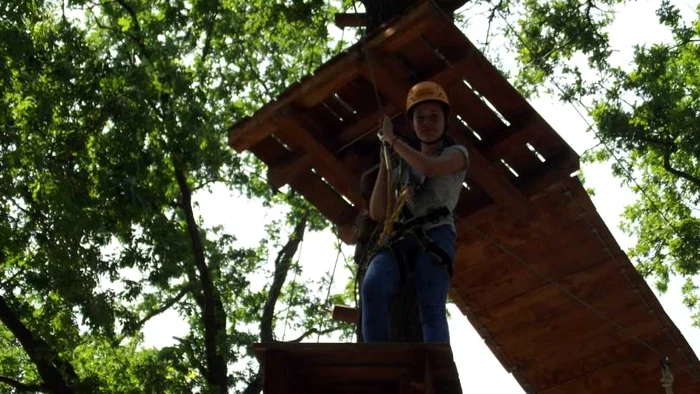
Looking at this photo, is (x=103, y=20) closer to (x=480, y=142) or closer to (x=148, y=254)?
(x=148, y=254)

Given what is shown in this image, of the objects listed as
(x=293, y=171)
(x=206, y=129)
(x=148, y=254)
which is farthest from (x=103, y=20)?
(x=293, y=171)

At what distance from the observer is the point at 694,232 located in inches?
621

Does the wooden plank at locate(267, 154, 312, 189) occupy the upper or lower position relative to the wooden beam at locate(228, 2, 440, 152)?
lower

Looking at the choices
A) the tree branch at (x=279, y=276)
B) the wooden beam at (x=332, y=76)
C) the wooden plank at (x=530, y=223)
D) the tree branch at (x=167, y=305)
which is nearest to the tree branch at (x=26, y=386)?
the tree branch at (x=167, y=305)

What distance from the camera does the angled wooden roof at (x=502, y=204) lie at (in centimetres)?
697

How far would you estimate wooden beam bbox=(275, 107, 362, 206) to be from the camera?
23.6 feet

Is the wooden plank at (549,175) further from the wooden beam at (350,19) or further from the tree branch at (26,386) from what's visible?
the tree branch at (26,386)

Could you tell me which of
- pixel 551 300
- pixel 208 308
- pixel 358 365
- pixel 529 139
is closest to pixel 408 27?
pixel 529 139

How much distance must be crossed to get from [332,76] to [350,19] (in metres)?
1.51

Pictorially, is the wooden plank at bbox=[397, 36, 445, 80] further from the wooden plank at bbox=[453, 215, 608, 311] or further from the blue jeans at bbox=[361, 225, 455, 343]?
the blue jeans at bbox=[361, 225, 455, 343]

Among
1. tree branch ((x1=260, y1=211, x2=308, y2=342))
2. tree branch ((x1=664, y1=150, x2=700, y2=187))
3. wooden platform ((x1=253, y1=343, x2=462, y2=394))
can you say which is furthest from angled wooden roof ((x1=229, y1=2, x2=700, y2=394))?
tree branch ((x1=664, y1=150, x2=700, y2=187))

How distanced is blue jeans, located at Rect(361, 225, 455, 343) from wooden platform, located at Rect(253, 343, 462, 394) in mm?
638

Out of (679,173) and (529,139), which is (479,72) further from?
(679,173)

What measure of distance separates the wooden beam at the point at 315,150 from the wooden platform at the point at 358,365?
2703mm
